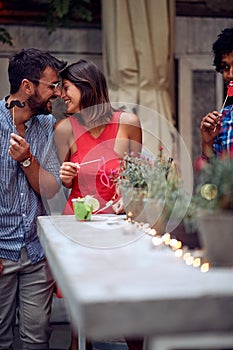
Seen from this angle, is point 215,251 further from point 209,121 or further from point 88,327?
point 209,121

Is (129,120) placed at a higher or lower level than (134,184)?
higher

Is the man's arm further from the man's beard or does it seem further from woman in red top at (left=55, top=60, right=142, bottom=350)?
the man's beard

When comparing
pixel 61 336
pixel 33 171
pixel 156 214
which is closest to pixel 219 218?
pixel 156 214

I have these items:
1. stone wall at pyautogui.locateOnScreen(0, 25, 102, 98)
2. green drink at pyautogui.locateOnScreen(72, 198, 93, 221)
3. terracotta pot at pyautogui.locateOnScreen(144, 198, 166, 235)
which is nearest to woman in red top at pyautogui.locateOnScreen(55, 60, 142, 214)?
green drink at pyautogui.locateOnScreen(72, 198, 93, 221)

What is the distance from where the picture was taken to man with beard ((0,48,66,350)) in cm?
301

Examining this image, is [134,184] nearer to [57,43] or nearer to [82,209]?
[82,209]

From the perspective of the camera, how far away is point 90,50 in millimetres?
5129

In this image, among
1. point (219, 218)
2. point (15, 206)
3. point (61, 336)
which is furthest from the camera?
point (61, 336)

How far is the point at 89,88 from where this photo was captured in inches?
125

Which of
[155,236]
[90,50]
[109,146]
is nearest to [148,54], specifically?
[90,50]

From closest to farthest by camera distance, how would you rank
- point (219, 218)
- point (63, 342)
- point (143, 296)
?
point (143, 296)
point (219, 218)
point (63, 342)

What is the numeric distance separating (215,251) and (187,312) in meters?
0.30

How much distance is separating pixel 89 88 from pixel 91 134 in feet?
0.83

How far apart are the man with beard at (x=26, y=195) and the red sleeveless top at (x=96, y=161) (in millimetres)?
134
